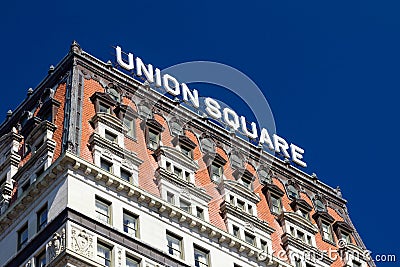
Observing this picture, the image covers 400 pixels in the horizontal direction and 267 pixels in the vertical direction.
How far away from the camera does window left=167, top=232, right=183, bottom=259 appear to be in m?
90.8

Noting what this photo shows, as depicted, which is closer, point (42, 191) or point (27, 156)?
point (42, 191)

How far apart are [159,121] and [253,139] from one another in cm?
1326

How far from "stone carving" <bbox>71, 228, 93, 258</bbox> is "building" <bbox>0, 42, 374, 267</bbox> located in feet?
0.29

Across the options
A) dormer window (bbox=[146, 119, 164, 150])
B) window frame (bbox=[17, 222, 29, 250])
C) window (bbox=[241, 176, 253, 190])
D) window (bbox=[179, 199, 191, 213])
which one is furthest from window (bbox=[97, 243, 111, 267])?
window (bbox=[241, 176, 253, 190])

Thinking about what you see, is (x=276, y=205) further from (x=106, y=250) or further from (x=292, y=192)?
(x=106, y=250)

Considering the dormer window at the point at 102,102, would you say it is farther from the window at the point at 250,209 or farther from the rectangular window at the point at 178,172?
the window at the point at 250,209

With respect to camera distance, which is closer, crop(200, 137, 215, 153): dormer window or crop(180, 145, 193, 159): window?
crop(180, 145, 193, 159): window

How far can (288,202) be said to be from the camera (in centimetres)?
10800

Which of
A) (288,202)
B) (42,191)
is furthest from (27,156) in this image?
(288,202)

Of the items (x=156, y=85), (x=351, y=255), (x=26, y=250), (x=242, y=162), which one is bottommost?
(x=26, y=250)

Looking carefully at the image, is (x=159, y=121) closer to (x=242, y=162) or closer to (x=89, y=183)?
(x=242, y=162)

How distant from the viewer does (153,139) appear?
100 metres

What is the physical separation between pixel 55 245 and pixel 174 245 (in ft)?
34.5

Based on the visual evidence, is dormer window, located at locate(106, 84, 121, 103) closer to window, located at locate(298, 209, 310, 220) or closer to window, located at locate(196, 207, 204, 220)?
window, located at locate(196, 207, 204, 220)
